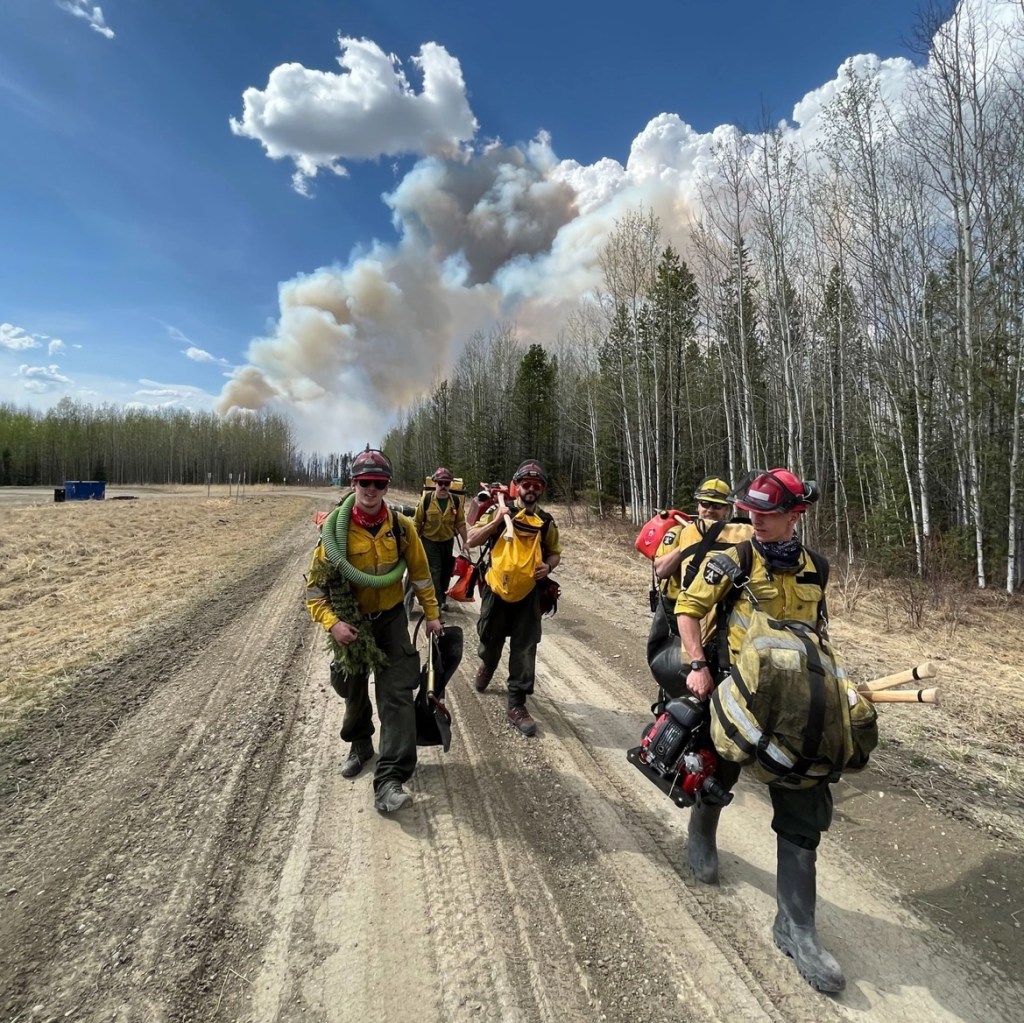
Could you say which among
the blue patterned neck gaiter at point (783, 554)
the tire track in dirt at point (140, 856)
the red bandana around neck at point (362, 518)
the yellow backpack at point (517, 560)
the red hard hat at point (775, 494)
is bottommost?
the tire track in dirt at point (140, 856)

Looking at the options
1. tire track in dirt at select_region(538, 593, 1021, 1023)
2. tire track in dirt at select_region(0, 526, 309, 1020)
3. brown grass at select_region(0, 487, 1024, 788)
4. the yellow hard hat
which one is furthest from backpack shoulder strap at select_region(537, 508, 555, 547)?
brown grass at select_region(0, 487, 1024, 788)

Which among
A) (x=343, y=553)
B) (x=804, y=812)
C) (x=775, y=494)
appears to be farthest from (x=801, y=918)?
(x=343, y=553)

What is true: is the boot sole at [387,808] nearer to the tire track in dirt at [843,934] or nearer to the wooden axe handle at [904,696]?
the tire track in dirt at [843,934]

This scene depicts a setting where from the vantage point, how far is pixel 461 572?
16.8ft

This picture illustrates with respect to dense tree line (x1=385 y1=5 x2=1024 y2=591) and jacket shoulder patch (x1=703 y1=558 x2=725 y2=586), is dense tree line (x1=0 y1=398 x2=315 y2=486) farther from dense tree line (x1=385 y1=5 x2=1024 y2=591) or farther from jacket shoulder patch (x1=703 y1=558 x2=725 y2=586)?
jacket shoulder patch (x1=703 y1=558 x2=725 y2=586)

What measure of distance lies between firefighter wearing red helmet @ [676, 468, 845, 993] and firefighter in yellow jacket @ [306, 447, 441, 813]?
171cm

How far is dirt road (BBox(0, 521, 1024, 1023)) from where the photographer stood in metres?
1.95

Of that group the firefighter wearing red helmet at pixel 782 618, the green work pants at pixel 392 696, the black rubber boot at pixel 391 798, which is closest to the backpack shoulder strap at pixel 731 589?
the firefighter wearing red helmet at pixel 782 618

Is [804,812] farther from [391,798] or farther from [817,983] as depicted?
[391,798]

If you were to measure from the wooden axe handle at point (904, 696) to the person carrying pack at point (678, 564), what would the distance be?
0.70 metres

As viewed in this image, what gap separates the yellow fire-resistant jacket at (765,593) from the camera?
2.25 metres

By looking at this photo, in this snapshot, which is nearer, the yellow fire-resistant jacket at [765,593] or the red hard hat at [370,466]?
the yellow fire-resistant jacket at [765,593]

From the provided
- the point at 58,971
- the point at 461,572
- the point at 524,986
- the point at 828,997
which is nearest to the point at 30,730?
the point at 58,971

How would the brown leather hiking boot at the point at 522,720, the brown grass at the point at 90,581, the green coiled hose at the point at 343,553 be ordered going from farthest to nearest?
1. the brown grass at the point at 90,581
2. the brown leather hiking boot at the point at 522,720
3. the green coiled hose at the point at 343,553
